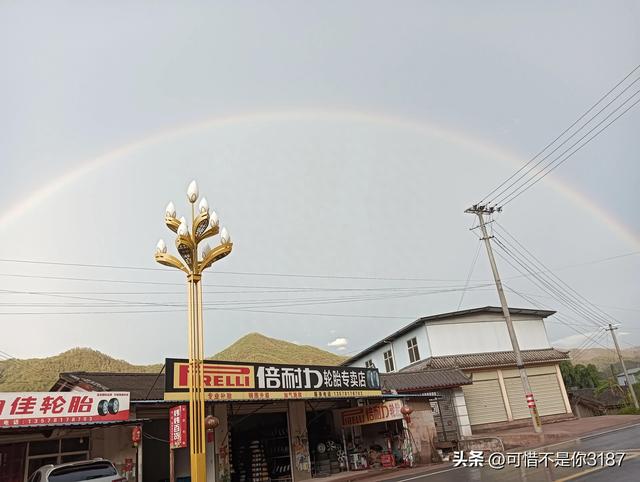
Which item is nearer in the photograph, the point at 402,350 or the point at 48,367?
the point at 402,350

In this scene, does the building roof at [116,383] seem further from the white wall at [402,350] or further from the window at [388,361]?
the window at [388,361]

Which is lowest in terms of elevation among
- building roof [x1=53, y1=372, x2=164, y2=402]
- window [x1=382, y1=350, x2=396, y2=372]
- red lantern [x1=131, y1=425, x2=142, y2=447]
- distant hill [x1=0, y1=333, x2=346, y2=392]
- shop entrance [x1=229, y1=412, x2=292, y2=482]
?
shop entrance [x1=229, y1=412, x2=292, y2=482]

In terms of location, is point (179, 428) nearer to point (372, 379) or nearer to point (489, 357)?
point (372, 379)

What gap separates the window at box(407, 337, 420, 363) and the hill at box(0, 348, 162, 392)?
62563 millimetres

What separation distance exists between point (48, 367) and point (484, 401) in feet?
267

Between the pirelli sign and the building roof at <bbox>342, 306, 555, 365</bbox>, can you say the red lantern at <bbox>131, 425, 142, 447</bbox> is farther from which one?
the building roof at <bbox>342, 306, 555, 365</bbox>

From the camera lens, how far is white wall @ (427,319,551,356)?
102 feet

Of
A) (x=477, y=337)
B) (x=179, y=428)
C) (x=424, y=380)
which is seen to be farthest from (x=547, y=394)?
(x=179, y=428)

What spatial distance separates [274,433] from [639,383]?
144ft

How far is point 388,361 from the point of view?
3706 centimetres

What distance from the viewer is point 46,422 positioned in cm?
1160

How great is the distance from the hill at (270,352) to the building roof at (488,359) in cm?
9949

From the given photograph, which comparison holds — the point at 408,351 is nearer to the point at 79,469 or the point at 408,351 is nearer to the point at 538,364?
the point at 538,364

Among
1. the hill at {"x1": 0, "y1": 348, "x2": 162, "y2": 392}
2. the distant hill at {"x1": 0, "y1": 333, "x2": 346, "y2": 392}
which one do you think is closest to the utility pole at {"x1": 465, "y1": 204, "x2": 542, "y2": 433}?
the distant hill at {"x1": 0, "y1": 333, "x2": 346, "y2": 392}
